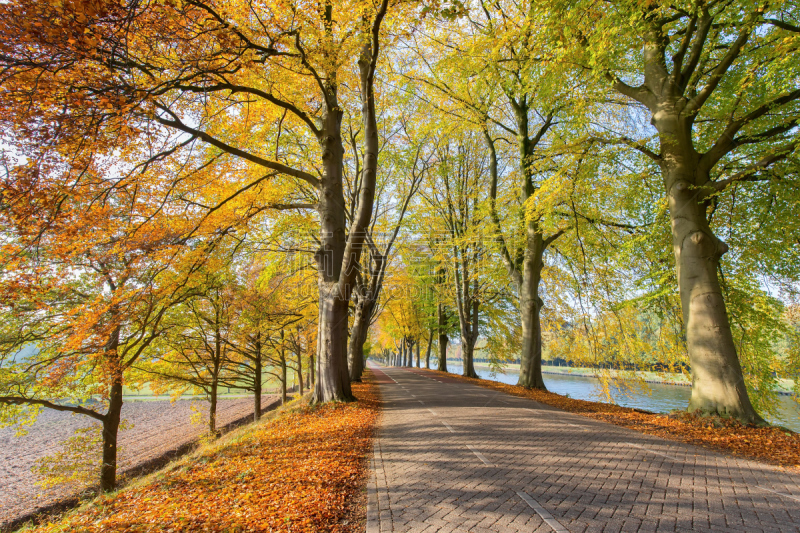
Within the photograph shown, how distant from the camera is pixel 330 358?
395 inches

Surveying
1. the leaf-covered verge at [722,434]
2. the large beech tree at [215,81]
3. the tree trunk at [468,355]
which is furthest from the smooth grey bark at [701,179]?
the tree trunk at [468,355]

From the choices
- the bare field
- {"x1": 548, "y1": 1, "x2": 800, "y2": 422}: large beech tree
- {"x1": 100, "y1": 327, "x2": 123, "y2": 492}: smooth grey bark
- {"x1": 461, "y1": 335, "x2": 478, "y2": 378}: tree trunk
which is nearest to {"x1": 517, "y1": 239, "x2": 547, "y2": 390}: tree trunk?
{"x1": 548, "y1": 1, "x2": 800, "y2": 422}: large beech tree

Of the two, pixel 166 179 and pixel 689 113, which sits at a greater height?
pixel 689 113

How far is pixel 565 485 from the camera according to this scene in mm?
4117

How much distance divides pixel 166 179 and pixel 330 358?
595 centimetres

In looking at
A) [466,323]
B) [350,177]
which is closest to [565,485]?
[350,177]

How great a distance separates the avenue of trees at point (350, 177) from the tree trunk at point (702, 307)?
47 millimetres

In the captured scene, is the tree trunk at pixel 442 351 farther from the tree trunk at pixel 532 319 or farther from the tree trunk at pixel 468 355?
the tree trunk at pixel 532 319

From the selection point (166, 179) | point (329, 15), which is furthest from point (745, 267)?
point (166, 179)

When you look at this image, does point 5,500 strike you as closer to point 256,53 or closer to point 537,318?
point 256,53

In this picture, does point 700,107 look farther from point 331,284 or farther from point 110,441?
point 110,441

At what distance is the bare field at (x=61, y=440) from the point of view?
12.3 metres

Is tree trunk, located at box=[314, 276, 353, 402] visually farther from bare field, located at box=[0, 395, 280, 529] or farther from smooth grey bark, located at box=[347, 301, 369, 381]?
bare field, located at box=[0, 395, 280, 529]

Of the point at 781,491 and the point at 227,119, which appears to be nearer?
the point at 781,491
